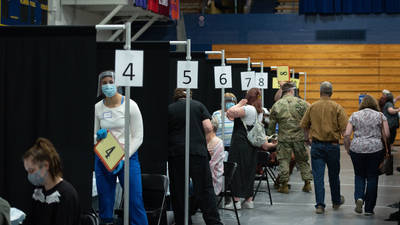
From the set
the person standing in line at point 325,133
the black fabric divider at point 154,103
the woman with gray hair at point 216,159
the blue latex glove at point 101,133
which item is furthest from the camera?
the person standing in line at point 325,133

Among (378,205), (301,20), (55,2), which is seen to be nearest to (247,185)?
(378,205)

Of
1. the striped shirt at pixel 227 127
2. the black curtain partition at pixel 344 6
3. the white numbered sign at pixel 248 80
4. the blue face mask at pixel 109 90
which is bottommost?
the striped shirt at pixel 227 127

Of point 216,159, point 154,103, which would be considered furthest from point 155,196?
point 216,159

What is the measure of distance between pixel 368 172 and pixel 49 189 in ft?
16.2

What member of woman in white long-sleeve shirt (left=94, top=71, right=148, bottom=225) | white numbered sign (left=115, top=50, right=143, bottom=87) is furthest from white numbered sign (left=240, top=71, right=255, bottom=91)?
white numbered sign (left=115, top=50, right=143, bottom=87)

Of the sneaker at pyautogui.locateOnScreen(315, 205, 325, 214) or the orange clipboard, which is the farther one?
the sneaker at pyautogui.locateOnScreen(315, 205, 325, 214)

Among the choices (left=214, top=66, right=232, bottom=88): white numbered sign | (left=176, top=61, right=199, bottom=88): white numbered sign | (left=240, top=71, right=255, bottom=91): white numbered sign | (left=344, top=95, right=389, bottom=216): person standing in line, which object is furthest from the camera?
(left=240, top=71, right=255, bottom=91): white numbered sign

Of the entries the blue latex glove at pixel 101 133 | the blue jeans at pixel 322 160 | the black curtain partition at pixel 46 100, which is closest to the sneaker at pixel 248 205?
the blue jeans at pixel 322 160

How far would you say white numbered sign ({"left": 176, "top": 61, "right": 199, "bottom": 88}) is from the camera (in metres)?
6.03

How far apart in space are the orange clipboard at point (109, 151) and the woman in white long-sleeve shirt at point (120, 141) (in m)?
0.10

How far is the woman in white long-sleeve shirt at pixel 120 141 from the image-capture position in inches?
205

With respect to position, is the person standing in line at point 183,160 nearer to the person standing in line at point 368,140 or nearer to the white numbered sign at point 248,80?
the person standing in line at point 368,140

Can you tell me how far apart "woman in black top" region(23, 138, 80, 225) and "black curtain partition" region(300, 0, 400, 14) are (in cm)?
1558

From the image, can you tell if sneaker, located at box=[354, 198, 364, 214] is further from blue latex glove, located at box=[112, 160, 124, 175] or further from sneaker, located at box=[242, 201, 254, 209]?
blue latex glove, located at box=[112, 160, 124, 175]
